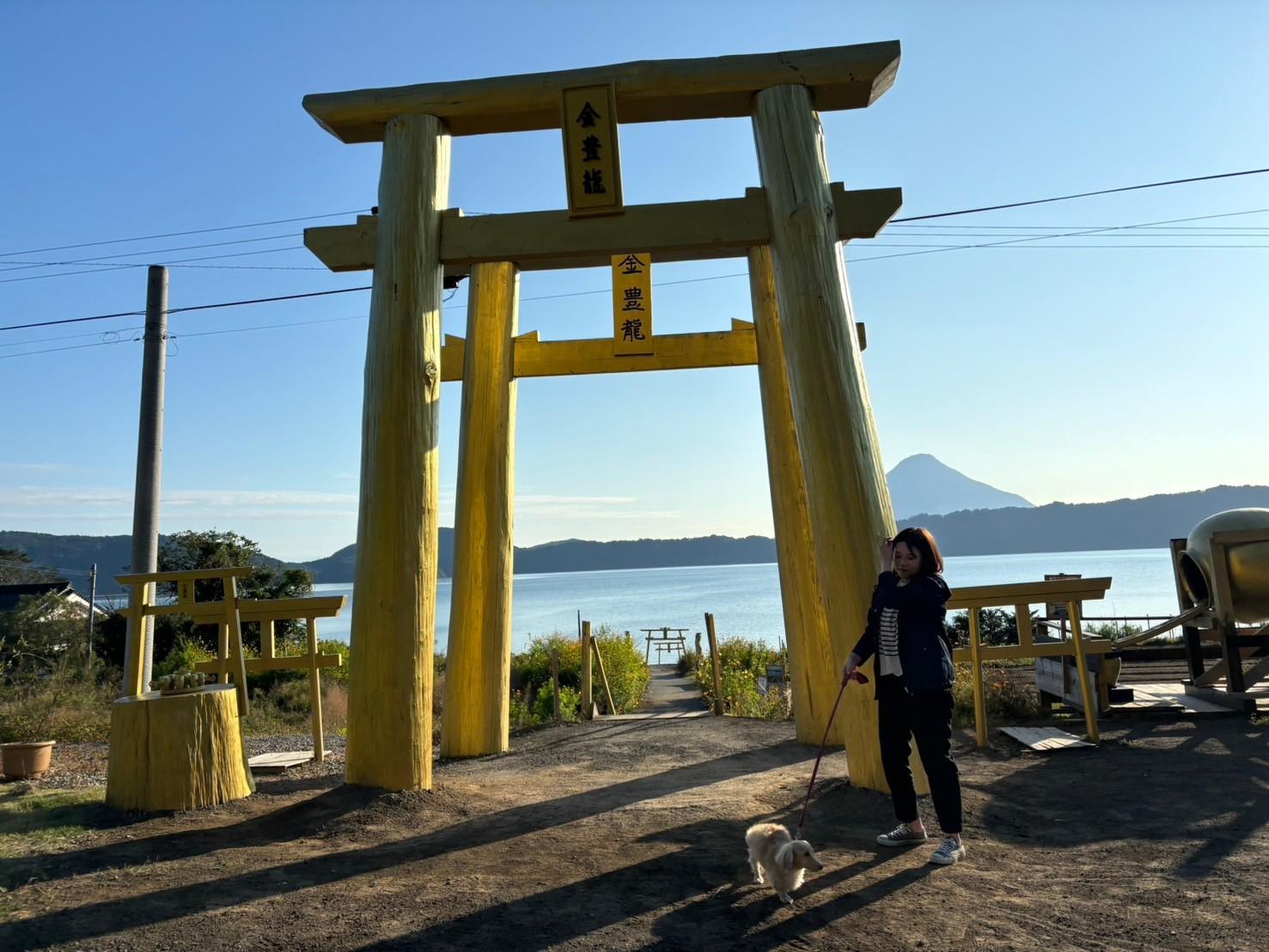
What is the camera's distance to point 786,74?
5.85 meters

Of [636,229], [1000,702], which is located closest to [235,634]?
[636,229]

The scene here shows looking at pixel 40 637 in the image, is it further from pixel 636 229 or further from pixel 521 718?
pixel 636 229

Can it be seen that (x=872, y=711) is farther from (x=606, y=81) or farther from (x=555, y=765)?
(x=606, y=81)

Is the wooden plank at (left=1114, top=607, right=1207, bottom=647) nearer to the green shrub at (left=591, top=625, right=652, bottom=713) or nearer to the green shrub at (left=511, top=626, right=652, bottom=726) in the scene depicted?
the green shrub at (left=591, top=625, right=652, bottom=713)

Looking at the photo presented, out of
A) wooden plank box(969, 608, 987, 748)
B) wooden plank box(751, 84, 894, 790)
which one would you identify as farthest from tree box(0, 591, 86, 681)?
wooden plank box(969, 608, 987, 748)

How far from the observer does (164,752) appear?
520 cm

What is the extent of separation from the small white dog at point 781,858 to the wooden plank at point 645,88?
15.6 feet

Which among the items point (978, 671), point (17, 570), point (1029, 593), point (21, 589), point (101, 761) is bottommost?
point (101, 761)

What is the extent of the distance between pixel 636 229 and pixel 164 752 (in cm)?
442

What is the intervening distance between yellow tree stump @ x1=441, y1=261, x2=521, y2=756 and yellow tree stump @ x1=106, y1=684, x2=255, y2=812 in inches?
97.7

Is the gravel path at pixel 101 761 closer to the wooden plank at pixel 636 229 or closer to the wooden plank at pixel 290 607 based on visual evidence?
the wooden plank at pixel 290 607

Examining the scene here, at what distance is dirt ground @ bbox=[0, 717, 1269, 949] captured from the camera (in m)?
3.15

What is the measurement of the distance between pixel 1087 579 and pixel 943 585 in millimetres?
3449

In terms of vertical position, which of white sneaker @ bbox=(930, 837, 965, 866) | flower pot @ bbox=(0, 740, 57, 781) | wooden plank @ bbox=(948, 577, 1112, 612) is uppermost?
wooden plank @ bbox=(948, 577, 1112, 612)
